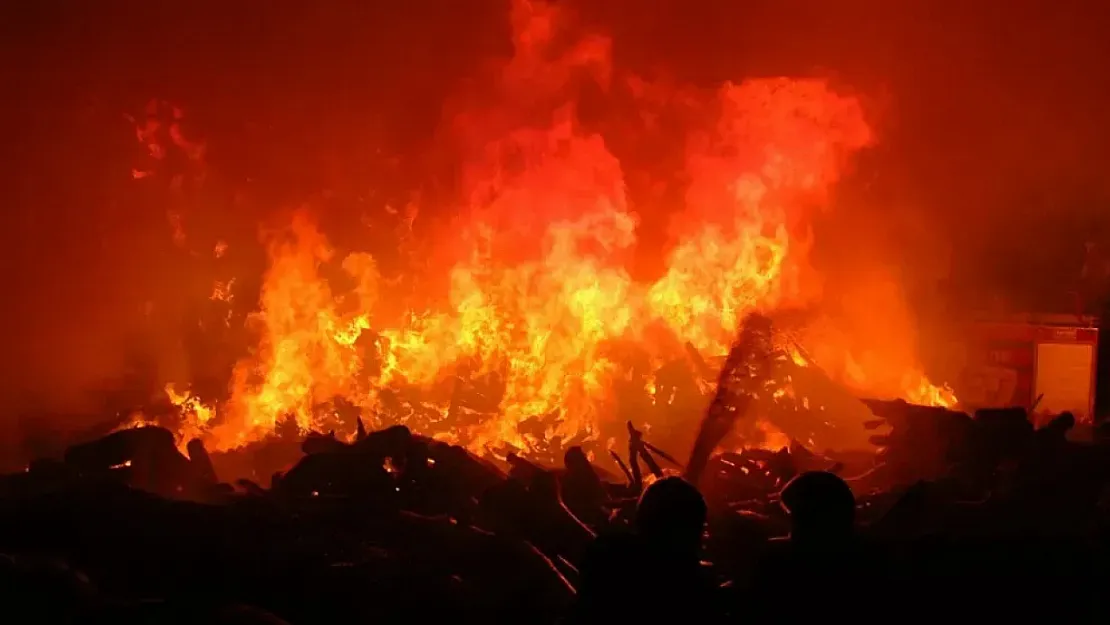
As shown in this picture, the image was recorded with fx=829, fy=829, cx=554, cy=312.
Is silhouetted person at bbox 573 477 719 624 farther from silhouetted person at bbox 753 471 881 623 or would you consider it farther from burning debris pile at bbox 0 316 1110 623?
silhouetted person at bbox 753 471 881 623

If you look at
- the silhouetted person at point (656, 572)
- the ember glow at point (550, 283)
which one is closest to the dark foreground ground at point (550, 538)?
the silhouetted person at point (656, 572)

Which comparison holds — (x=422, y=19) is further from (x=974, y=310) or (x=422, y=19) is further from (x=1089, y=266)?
(x=1089, y=266)

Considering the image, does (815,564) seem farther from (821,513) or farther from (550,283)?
(550,283)

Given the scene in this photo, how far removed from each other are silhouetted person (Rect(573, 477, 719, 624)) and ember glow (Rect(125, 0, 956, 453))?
261 inches

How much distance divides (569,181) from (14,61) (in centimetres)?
757

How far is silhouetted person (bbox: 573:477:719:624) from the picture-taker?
10.8ft

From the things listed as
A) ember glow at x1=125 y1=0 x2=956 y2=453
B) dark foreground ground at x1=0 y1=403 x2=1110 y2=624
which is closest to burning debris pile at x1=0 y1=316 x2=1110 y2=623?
dark foreground ground at x1=0 y1=403 x2=1110 y2=624

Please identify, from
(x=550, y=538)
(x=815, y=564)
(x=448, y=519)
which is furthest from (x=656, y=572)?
(x=448, y=519)

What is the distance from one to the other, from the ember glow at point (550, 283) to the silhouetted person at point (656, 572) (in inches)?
261

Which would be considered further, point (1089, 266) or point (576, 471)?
point (1089, 266)

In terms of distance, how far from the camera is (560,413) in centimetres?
1012

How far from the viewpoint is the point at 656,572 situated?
3311mm

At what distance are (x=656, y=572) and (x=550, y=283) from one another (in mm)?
7602

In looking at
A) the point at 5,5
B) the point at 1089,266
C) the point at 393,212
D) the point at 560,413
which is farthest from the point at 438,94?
the point at 1089,266
